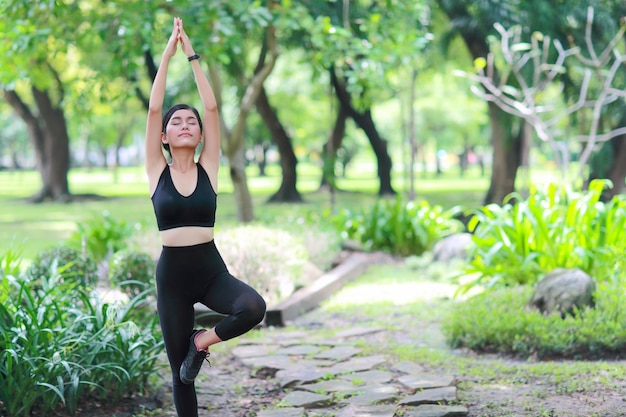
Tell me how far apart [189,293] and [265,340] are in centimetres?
342

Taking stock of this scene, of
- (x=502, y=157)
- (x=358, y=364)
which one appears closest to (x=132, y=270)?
(x=358, y=364)

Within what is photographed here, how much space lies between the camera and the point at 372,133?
2588 cm

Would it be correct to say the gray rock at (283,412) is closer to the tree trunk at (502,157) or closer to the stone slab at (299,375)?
the stone slab at (299,375)

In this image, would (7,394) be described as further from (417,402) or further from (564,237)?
(564,237)

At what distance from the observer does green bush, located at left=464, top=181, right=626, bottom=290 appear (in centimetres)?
809

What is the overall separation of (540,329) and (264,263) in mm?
3192

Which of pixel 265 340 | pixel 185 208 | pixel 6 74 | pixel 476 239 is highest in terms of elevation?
pixel 6 74

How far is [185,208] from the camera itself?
169 inches

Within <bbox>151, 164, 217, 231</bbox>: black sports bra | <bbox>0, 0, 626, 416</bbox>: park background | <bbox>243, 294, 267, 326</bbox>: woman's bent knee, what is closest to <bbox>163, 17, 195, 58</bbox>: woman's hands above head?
<bbox>151, 164, 217, 231</bbox>: black sports bra

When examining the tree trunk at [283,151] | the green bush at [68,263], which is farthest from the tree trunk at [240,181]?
the tree trunk at [283,151]

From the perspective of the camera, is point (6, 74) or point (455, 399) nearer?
point (455, 399)

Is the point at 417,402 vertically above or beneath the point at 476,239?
beneath

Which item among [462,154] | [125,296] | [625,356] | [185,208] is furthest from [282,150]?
[462,154]

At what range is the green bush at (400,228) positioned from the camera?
13.2m
